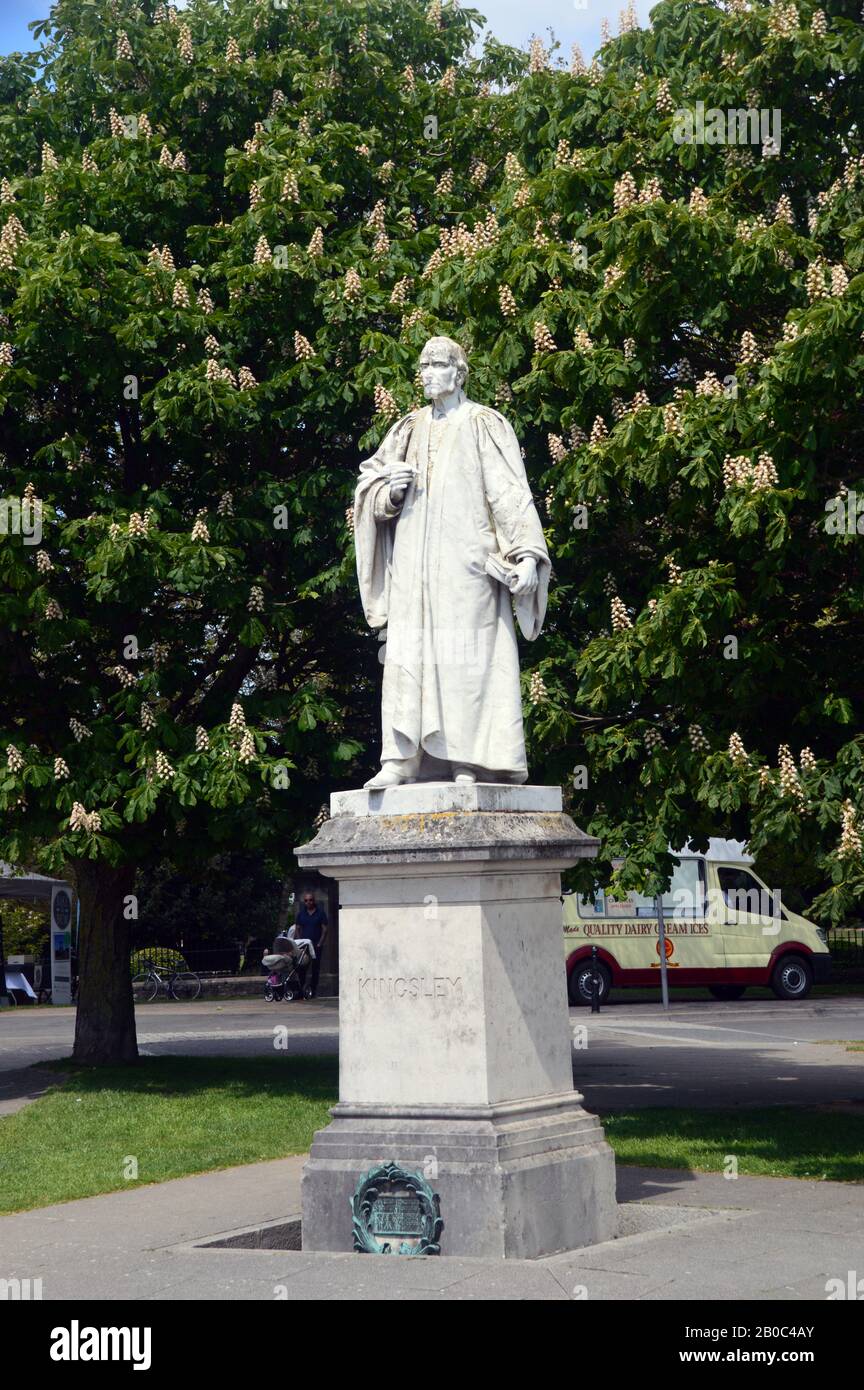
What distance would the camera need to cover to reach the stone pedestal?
768cm

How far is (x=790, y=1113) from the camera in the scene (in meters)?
13.8

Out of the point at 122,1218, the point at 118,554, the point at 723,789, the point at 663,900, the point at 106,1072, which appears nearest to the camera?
the point at 122,1218

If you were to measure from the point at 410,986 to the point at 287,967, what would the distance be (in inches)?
914

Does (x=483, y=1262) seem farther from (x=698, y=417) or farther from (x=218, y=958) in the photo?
(x=218, y=958)

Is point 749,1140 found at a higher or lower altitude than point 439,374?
Result: lower

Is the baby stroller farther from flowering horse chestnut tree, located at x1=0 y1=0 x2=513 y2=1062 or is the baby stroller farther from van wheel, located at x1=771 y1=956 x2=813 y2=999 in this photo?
flowering horse chestnut tree, located at x1=0 y1=0 x2=513 y2=1062

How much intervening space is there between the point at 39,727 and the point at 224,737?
2.25 metres

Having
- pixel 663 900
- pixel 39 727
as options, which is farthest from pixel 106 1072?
pixel 663 900

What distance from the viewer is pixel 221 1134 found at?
12922 mm

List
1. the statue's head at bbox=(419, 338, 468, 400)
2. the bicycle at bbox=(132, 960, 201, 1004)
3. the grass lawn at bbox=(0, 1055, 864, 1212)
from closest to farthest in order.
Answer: the statue's head at bbox=(419, 338, 468, 400), the grass lawn at bbox=(0, 1055, 864, 1212), the bicycle at bbox=(132, 960, 201, 1004)

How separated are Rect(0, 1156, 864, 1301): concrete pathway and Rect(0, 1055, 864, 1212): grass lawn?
0.92 m

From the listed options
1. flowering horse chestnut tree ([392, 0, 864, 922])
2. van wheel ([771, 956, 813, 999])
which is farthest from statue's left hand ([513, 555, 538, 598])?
van wheel ([771, 956, 813, 999])

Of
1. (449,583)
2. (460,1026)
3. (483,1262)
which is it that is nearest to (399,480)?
(449,583)

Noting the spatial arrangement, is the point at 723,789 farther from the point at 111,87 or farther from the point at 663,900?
the point at 663,900
